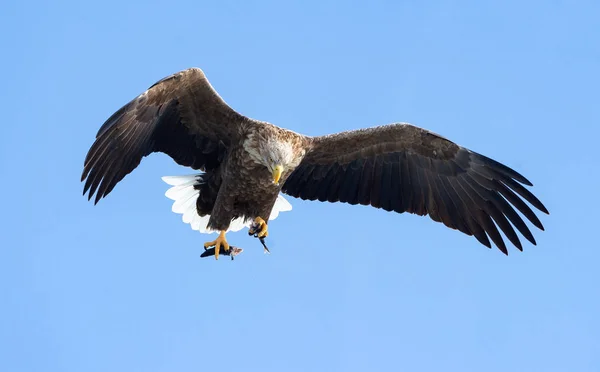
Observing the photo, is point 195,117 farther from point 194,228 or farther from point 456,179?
point 456,179

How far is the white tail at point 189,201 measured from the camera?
9914 millimetres

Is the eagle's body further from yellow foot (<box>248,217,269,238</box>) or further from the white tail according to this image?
the white tail

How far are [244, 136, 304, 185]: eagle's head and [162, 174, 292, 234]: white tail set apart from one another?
1325 mm

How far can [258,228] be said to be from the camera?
9.18m

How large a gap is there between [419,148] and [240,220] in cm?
194

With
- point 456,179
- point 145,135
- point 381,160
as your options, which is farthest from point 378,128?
point 145,135

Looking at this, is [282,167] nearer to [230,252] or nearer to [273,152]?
[273,152]

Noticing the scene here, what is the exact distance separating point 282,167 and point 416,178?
166cm

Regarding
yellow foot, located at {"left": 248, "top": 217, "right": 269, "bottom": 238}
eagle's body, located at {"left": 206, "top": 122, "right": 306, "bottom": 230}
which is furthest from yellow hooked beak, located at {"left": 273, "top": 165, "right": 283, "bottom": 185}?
yellow foot, located at {"left": 248, "top": 217, "right": 269, "bottom": 238}

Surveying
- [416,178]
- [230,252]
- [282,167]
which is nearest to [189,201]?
[230,252]

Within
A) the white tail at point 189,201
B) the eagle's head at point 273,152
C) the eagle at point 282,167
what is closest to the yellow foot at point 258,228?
the eagle at point 282,167

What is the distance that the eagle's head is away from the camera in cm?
853

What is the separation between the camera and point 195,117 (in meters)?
9.05

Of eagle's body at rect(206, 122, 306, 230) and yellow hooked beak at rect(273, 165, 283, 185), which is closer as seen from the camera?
yellow hooked beak at rect(273, 165, 283, 185)
